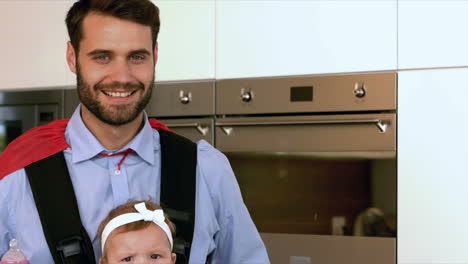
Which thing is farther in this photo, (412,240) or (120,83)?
(412,240)

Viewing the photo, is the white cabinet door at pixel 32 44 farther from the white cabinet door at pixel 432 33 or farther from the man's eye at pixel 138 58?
the man's eye at pixel 138 58

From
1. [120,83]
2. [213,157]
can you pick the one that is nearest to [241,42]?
[213,157]

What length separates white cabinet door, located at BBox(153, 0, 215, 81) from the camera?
3.05 m

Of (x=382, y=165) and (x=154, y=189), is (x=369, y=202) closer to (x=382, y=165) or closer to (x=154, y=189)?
(x=382, y=165)

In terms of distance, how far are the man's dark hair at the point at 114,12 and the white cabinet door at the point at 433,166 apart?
1355mm

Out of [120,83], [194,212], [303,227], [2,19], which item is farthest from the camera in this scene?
[2,19]

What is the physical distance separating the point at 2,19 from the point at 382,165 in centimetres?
181

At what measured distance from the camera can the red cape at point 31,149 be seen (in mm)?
1576

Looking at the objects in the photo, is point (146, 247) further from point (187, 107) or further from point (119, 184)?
point (187, 107)

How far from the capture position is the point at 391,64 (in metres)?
2.75

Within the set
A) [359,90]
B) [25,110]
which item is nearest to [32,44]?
[25,110]

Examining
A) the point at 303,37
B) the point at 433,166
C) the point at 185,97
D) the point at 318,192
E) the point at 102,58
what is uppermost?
the point at 303,37

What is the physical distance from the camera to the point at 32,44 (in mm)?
3389

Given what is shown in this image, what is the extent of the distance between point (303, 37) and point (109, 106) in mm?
1480
